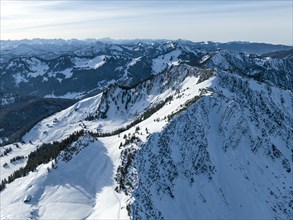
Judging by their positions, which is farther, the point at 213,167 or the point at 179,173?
the point at 213,167

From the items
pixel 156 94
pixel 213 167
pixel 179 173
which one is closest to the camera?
pixel 179 173

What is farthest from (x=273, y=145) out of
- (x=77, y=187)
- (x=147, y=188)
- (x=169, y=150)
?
(x=77, y=187)

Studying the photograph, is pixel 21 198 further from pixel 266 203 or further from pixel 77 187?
pixel 266 203

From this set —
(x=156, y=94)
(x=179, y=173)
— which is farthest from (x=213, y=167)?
(x=156, y=94)

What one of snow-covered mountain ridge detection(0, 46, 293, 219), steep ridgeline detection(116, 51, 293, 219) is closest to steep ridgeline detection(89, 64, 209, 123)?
snow-covered mountain ridge detection(0, 46, 293, 219)

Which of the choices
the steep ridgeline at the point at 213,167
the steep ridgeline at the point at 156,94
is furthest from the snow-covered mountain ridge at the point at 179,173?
the steep ridgeline at the point at 156,94

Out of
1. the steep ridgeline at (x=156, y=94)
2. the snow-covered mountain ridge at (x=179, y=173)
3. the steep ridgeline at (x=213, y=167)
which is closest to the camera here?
the snow-covered mountain ridge at (x=179, y=173)

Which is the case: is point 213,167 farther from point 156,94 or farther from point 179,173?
point 156,94

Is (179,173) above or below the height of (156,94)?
above

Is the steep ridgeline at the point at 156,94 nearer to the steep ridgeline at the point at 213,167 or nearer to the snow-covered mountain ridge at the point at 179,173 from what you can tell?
the snow-covered mountain ridge at the point at 179,173
